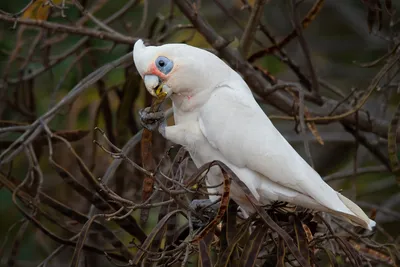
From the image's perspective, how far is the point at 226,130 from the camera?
57.3 inches

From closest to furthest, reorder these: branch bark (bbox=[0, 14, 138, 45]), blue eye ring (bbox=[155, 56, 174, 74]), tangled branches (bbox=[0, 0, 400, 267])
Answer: tangled branches (bbox=[0, 0, 400, 267]) < blue eye ring (bbox=[155, 56, 174, 74]) < branch bark (bbox=[0, 14, 138, 45])

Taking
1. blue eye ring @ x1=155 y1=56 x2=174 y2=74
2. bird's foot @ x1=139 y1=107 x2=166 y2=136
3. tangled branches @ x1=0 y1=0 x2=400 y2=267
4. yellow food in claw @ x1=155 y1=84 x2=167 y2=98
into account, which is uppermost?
blue eye ring @ x1=155 y1=56 x2=174 y2=74

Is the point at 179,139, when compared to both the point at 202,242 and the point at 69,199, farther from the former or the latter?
the point at 69,199

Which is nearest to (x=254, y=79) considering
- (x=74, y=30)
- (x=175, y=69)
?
(x=74, y=30)

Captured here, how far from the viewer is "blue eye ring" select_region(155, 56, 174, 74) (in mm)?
1379

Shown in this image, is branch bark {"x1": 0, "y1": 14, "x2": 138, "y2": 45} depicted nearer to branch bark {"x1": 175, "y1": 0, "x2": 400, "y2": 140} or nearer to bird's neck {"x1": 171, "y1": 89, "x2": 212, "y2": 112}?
branch bark {"x1": 175, "y1": 0, "x2": 400, "y2": 140}

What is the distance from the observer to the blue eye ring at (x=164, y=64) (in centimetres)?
138

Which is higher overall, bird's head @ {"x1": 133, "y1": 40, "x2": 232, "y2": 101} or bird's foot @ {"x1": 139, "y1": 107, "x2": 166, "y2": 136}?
bird's head @ {"x1": 133, "y1": 40, "x2": 232, "y2": 101}

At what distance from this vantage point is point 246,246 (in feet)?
3.95

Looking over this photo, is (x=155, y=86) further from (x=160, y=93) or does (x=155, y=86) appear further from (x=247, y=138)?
(x=247, y=138)

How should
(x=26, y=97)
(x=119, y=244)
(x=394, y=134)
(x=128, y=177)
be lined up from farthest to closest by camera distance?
(x=26, y=97)
(x=128, y=177)
(x=119, y=244)
(x=394, y=134)

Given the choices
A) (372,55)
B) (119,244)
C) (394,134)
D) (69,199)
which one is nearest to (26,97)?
(69,199)

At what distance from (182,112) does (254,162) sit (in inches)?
6.6

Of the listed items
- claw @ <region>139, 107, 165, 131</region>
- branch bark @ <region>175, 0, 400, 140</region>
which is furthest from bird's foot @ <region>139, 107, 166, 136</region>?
branch bark @ <region>175, 0, 400, 140</region>
